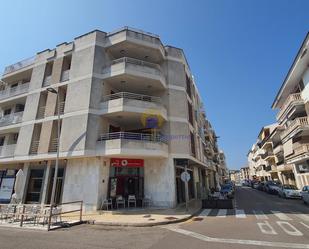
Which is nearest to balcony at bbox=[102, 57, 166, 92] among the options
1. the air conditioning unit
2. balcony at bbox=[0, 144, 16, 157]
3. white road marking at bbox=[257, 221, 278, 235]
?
balcony at bbox=[0, 144, 16, 157]

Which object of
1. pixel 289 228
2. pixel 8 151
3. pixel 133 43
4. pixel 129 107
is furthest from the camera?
pixel 8 151

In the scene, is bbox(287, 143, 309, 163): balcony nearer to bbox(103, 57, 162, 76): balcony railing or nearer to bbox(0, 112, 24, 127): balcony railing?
bbox(103, 57, 162, 76): balcony railing

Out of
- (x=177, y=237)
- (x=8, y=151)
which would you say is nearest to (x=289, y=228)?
(x=177, y=237)

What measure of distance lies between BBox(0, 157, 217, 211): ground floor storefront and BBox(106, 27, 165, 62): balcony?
34.2 feet

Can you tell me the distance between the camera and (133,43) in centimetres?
1798

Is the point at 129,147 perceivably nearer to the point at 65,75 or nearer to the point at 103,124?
the point at 103,124

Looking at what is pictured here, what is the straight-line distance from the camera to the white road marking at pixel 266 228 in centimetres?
785

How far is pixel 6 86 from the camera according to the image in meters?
25.2

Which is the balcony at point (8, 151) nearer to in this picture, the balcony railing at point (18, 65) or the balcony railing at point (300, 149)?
the balcony railing at point (18, 65)

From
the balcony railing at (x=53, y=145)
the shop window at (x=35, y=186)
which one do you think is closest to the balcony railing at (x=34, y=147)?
the balcony railing at (x=53, y=145)

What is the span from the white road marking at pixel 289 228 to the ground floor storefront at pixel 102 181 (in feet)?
26.0

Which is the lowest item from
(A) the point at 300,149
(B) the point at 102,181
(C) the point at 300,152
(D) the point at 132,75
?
(B) the point at 102,181

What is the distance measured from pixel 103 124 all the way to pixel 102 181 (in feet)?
15.6

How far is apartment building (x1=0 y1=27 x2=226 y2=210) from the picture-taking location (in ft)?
50.7
